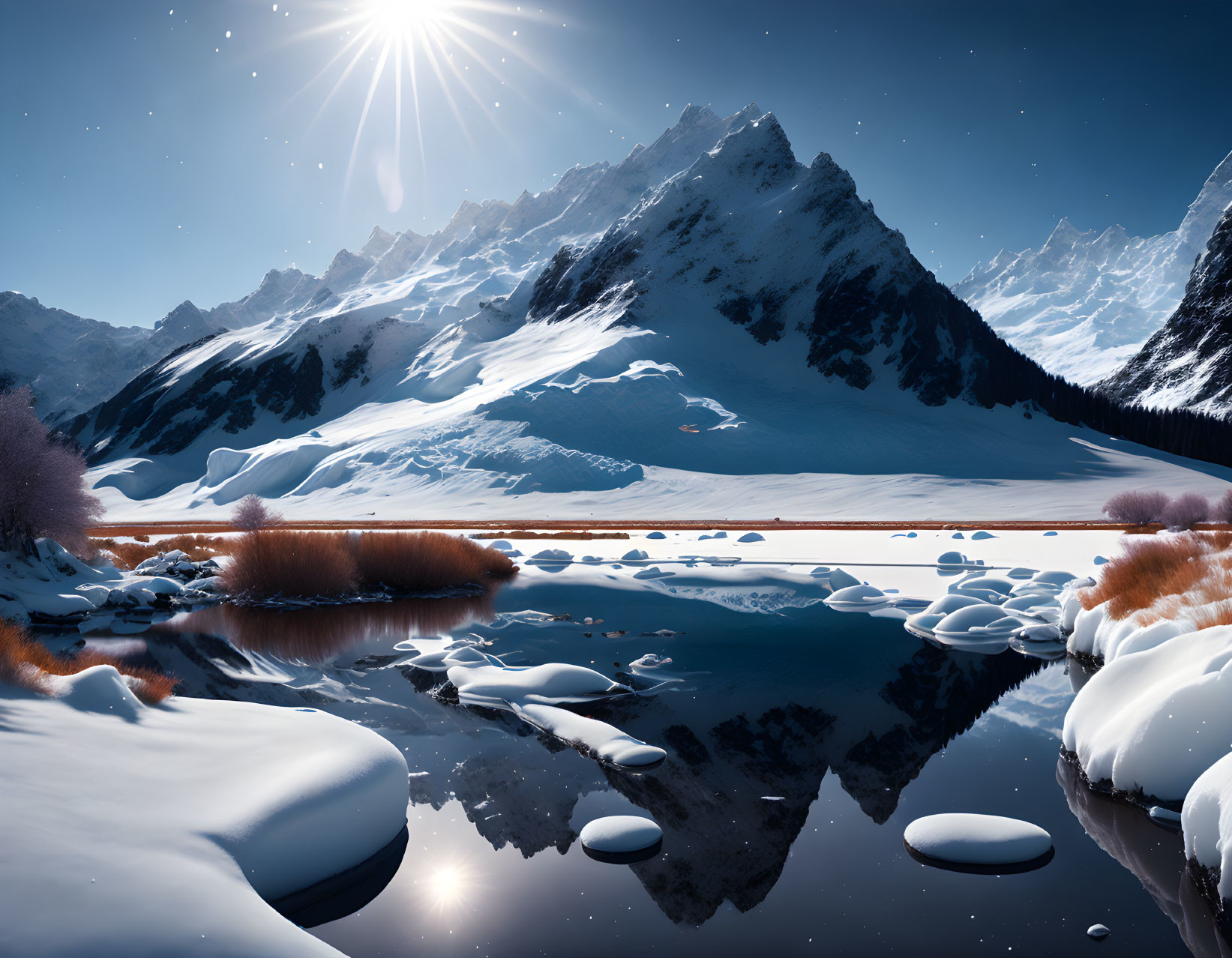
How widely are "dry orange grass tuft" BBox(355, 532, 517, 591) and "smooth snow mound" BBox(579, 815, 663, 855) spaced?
20.5 metres

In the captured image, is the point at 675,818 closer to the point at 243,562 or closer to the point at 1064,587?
the point at 1064,587

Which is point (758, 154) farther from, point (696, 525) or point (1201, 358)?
point (1201, 358)

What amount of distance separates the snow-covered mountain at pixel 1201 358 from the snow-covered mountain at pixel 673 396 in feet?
274

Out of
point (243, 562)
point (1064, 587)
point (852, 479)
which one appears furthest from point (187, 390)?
point (1064, 587)

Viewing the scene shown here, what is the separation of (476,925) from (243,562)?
22.2 metres

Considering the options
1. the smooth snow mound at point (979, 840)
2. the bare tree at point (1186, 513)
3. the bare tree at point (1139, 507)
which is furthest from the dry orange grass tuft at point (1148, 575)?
the bare tree at point (1139, 507)

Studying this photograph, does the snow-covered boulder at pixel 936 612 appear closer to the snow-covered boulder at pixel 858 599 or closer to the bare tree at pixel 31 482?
the snow-covered boulder at pixel 858 599

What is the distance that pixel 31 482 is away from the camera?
2217 centimetres

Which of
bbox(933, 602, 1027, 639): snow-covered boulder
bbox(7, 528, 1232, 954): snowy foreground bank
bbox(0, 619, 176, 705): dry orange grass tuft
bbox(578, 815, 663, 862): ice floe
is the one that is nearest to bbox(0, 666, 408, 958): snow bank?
bbox(7, 528, 1232, 954): snowy foreground bank

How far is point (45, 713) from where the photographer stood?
6785 millimetres

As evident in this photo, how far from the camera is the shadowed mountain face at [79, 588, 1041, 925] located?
24.9 feet

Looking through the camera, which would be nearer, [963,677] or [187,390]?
[963,677]

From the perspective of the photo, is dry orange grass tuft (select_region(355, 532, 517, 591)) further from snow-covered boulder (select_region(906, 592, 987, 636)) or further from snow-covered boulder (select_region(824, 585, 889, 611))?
snow-covered boulder (select_region(906, 592, 987, 636))

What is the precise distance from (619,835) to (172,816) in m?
3.74
